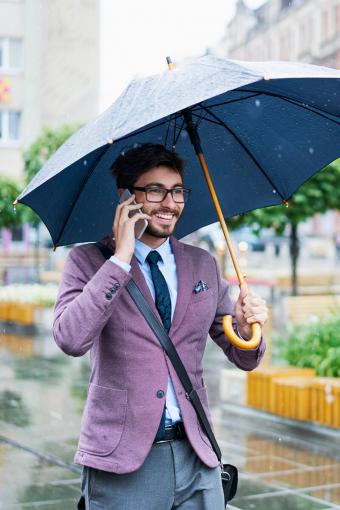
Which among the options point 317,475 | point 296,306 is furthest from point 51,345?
point 317,475

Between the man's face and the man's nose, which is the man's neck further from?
the man's nose

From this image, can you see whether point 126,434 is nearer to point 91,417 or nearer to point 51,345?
point 91,417

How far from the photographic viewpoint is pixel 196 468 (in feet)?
10.4

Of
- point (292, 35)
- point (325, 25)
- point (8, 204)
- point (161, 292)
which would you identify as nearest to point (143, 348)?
point (161, 292)

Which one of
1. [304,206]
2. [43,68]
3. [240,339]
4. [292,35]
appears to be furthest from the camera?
[292,35]

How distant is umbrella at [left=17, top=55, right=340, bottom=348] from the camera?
3131 mm

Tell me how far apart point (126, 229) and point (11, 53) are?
145 ft

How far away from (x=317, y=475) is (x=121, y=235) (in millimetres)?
4135

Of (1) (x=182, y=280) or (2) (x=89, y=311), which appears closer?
(2) (x=89, y=311)

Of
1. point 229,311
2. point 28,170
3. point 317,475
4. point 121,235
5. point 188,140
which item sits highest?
point 28,170

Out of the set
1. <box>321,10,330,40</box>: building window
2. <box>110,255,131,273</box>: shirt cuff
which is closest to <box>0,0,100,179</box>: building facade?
<box>321,10,330,40</box>: building window

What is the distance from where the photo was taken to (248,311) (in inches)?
127

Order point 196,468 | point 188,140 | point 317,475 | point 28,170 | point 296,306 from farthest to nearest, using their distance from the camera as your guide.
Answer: point 28,170 → point 296,306 → point 317,475 → point 188,140 → point 196,468

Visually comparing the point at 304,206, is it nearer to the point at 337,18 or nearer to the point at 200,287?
the point at 200,287
